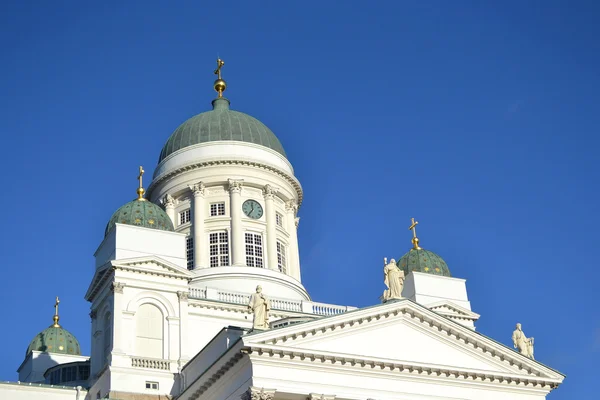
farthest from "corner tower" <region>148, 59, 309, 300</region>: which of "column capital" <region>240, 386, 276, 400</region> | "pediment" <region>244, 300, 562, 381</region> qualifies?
"column capital" <region>240, 386, 276, 400</region>

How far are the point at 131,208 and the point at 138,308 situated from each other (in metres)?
5.80

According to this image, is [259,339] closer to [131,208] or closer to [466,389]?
[466,389]

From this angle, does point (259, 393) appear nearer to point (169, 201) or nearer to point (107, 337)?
point (107, 337)

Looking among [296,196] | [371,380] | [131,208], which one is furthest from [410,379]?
[296,196]

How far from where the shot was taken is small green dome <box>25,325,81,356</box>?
5803cm

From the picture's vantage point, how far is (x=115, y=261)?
150 feet

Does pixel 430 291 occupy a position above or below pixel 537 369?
above

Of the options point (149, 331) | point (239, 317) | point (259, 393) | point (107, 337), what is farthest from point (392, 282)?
point (107, 337)

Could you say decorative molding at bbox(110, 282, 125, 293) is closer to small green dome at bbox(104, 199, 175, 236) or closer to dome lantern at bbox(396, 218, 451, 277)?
small green dome at bbox(104, 199, 175, 236)

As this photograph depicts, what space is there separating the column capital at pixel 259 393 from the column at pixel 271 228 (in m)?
17.8

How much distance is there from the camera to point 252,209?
2192 inches

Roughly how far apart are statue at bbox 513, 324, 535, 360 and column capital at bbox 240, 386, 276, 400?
40.1 ft

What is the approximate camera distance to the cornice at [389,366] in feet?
122

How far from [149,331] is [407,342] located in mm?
12306
